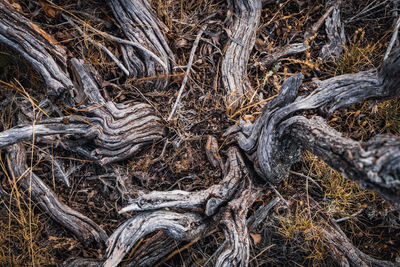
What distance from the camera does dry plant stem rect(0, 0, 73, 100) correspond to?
2.17 metres

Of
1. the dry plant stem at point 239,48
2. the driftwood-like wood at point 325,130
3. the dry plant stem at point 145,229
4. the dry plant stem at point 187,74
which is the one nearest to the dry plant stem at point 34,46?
the dry plant stem at point 187,74

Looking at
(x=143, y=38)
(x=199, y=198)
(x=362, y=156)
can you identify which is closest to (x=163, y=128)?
(x=199, y=198)

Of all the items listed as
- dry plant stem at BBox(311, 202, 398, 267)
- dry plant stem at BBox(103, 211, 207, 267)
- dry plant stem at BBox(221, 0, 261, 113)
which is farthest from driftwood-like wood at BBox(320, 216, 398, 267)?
dry plant stem at BBox(221, 0, 261, 113)

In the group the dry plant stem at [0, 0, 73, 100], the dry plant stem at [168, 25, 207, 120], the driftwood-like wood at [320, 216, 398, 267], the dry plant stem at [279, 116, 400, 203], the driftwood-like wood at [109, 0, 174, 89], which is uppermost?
the dry plant stem at [0, 0, 73, 100]

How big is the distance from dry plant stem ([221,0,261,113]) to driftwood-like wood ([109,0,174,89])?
0.67 meters

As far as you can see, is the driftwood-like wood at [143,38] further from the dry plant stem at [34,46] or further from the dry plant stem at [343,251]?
the dry plant stem at [343,251]

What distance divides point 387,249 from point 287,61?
7.60ft

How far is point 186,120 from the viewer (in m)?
2.58

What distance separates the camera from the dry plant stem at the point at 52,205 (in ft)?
7.67

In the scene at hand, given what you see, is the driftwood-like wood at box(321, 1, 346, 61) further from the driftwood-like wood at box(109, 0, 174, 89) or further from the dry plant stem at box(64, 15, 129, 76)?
the dry plant stem at box(64, 15, 129, 76)

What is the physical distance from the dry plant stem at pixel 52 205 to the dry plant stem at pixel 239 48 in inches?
75.4

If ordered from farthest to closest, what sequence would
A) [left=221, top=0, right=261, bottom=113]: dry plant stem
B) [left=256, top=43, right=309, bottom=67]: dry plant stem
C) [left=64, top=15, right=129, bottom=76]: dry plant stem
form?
[left=256, top=43, right=309, bottom=67]: dry plant stem < [left=221, top=0, right=261, bottom=113]: dry plant stem < [left=64, top=15, right=129, bottom=76]: dry plant stem

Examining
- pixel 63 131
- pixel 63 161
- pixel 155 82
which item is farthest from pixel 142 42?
pixel 63 161

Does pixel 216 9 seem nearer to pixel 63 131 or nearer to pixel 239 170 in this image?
pixel 239 170
